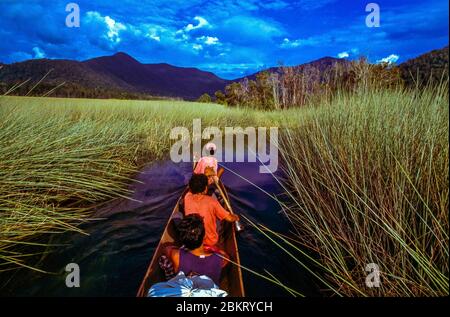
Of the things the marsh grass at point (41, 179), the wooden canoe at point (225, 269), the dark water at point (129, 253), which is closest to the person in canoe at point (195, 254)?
the wooden canoe at point (225, 269)

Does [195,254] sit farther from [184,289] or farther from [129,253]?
[129,253]

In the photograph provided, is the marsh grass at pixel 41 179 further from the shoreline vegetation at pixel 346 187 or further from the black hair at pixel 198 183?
the black hair at pixel 198 183

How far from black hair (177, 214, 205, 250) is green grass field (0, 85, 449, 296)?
940mm

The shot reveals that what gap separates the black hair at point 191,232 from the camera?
3131 millimetres

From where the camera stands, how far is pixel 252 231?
5.24 m

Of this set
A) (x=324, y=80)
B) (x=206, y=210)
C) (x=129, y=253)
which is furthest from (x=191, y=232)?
(x=324, y=80)

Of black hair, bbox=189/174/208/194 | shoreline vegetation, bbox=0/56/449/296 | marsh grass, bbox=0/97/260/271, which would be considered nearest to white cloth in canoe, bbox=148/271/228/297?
shoreline vegetation, bbox=0/56/449/296

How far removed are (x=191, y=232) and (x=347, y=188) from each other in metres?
1.97

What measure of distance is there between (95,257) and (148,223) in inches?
50.0

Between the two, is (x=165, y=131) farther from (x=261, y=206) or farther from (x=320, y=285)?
(x=320, y=285)

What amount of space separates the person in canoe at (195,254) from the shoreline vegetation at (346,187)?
91 centimetres

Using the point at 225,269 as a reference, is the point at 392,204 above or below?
above

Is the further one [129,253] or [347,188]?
[129,253]

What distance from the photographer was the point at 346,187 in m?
3.61
